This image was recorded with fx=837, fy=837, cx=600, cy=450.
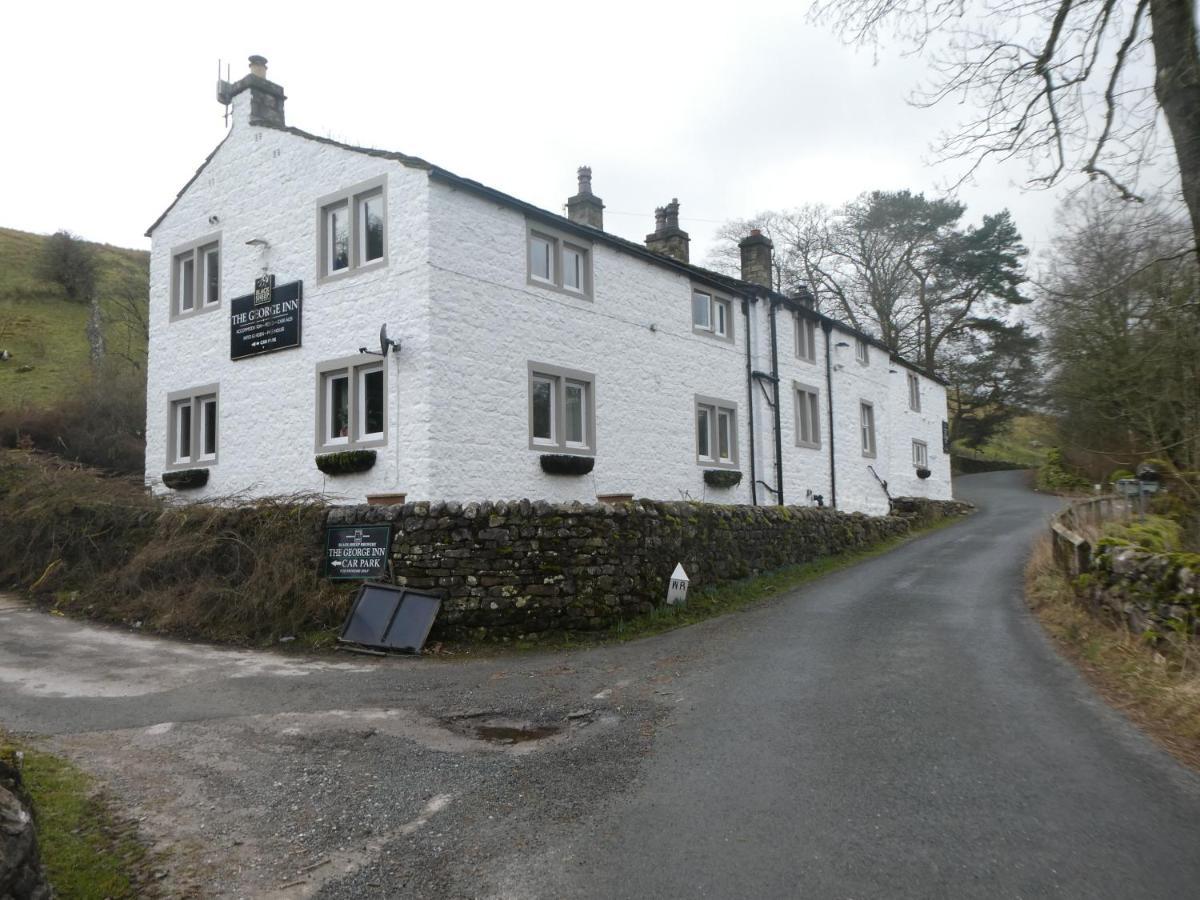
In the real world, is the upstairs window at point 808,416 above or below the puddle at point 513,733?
above

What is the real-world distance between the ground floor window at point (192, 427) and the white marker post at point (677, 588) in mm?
10004

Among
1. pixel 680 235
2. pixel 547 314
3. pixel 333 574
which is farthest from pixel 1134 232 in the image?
pixel 680 235

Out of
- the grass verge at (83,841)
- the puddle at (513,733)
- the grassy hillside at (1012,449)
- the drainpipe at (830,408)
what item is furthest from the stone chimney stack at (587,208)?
the grassy hillside at (1012,449)

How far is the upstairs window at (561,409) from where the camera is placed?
16.3 meters

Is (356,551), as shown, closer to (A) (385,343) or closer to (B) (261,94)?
(A) (385,343)

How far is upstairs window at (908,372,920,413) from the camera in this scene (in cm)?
3412

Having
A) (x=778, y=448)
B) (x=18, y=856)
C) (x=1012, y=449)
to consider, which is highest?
(x=1012, y=449)

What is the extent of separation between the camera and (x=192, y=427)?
1798cm

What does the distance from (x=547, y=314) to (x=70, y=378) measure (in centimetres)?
2627

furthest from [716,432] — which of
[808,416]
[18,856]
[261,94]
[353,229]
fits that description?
[18,856]

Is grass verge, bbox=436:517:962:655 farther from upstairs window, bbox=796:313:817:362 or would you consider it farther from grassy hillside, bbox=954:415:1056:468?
grassy hillside, bbox=954:415:1056:468

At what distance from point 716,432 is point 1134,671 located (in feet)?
42.4

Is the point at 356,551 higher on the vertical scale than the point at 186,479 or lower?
lower

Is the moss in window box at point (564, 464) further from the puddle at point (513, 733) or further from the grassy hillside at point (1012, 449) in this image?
the grassy hillside at point (1012, 449)
